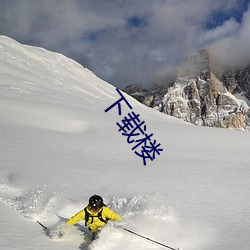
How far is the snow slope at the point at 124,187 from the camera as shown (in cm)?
567

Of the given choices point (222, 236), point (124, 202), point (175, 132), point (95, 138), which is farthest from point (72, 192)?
point (175, 132)

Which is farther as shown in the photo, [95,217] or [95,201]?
[95,217]

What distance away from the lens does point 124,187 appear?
8.29m

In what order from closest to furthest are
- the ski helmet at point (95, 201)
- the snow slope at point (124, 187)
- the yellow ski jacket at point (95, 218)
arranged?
1. the snow slope at point (124, 187)
2. the ski helmet at point (95, 201)
3. the yellow ski jacket at point (95, 218)

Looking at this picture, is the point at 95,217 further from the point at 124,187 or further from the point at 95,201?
the point at 124,187

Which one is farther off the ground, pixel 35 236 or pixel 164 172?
pixel 164 172

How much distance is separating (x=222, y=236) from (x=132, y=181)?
365cm

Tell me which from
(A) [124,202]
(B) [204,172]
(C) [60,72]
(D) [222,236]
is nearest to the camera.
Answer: (D) [222,236]

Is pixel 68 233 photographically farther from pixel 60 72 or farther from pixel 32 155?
pixel 60 72

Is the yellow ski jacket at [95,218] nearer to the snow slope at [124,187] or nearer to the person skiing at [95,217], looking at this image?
the person skiing at [95,217]

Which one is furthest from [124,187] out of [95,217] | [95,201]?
[95,201]

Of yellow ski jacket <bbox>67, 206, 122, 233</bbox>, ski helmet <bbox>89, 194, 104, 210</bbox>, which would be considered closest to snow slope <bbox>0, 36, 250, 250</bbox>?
yellow ski jacket <bbox>67, 206, 122, 233</bbox>

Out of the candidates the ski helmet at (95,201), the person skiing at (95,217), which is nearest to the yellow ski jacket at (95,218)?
the person skiing at (95,217)

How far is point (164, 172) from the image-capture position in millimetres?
9719
